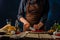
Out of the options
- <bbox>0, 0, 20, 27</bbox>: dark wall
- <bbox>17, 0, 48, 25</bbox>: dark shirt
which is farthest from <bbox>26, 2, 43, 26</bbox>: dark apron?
<bbox>0, 0, 20, 27</bbox>: dark wall

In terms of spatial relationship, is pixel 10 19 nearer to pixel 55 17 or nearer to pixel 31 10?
pixel 31 10

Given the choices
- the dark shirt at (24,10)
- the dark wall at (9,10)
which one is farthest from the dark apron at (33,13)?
the dark wall at (9,10)

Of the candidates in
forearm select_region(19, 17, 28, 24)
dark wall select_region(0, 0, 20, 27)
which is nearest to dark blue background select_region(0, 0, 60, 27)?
dark wall select_region(0, 0, 20, 27)

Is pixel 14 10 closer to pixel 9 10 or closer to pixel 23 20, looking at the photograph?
pixel 9 10

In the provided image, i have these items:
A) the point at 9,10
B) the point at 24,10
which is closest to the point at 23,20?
the point at 24,10

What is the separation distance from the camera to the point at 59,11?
1864mm

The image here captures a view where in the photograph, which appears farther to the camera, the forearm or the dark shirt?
the dark shirt

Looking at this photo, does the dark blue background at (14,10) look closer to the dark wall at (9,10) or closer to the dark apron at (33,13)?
the dark wall at (9,10)

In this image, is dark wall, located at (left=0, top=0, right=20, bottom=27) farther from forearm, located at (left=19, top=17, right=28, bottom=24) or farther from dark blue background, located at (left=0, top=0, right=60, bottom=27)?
forearm, located at (left=19, top=17, right=28, bottom=24)

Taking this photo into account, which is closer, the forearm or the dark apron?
the forearm

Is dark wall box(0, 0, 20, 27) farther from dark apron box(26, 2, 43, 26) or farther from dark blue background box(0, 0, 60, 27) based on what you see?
dark apron box(26, 2, 43, 26)

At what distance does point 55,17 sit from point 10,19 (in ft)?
1.66

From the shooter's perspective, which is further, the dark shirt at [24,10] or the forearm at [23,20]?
the dark shirt at [24,10]

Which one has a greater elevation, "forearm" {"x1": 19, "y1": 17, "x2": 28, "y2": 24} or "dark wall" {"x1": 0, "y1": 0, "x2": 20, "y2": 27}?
"dark wall" {"x1": 0, "y1": 0, "x2": 20, "y2": 27}
